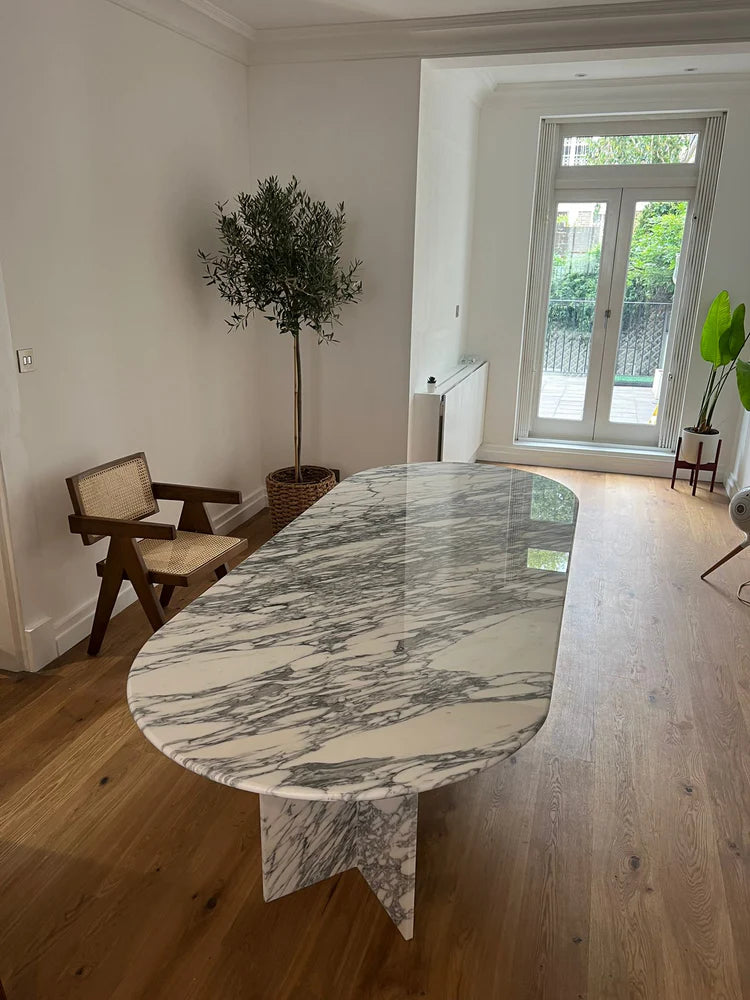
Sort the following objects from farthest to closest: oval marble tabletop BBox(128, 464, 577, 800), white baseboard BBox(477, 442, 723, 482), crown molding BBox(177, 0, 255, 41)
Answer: white baseboard BBox(477, 442, 723, 482)
crown molding BBox(177, 0, 255, 41)
oval marble tabletop BBox(128, 464, 577, 800)

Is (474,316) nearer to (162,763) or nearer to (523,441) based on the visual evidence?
(523,441)

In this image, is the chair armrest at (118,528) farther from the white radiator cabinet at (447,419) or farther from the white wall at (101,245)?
the white radiator cabinet at (447,419)

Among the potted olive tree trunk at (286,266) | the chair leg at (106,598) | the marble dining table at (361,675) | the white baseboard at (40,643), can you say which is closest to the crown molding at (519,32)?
the potted olive tree trunk at (286,266)

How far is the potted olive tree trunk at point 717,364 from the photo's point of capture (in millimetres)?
4868

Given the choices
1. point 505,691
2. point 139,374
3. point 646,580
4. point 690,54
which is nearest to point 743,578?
point 646,580

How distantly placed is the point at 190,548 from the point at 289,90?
2.78 metres

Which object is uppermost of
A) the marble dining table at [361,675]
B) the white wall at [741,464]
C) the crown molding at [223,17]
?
the crown molding at [223,17]

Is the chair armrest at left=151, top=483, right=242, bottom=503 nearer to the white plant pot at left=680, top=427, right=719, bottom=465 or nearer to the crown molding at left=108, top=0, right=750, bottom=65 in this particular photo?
the crown molding at left=108, top=0, right=750, bottom=65

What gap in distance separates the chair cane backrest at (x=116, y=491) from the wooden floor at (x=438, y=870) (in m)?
0.65

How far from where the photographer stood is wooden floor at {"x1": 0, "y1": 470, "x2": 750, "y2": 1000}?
66.9 inches

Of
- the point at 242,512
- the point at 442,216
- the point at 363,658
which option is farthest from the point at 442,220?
the point at 363,658

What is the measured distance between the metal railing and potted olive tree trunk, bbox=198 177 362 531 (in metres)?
2.36

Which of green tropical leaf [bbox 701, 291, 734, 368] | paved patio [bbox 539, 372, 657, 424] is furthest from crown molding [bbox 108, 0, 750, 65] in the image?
paved patio [bbox 539, 372, 657, 424]

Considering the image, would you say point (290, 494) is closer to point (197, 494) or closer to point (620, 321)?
point (197, 494)
